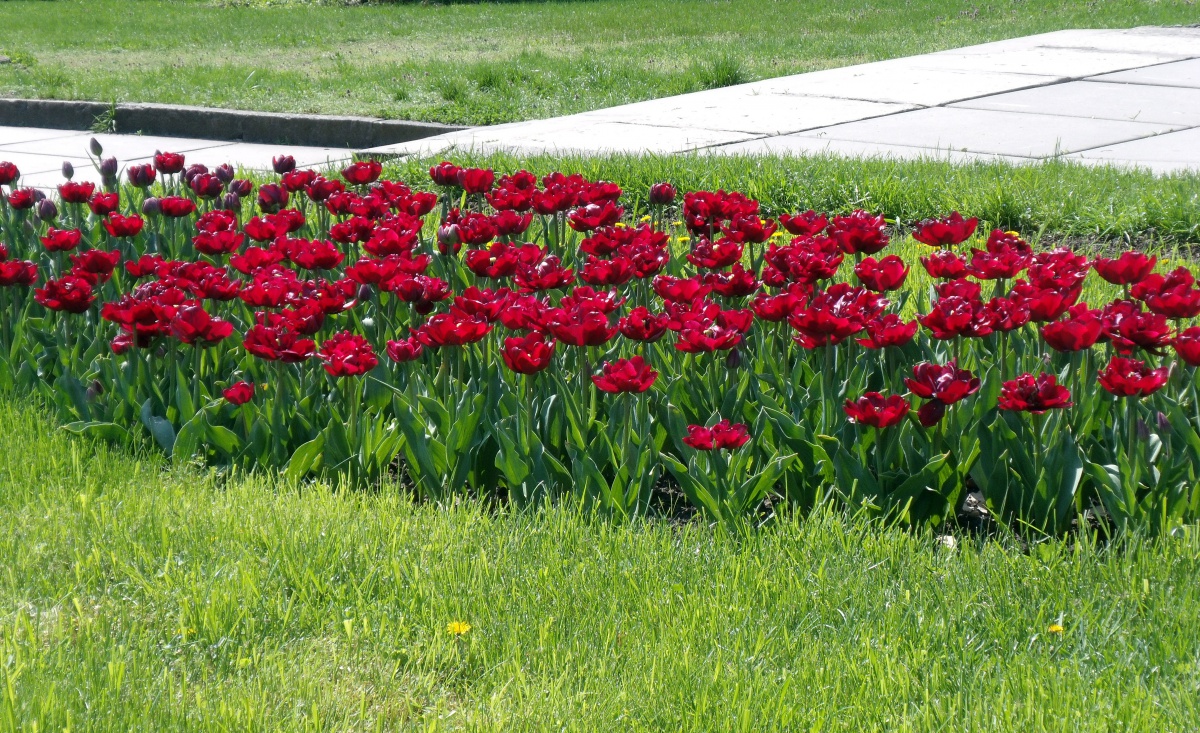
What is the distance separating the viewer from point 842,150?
7.43m

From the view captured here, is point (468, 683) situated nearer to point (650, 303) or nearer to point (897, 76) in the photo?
point (650, 303)

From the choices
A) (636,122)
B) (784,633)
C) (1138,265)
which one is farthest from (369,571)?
(636,122)

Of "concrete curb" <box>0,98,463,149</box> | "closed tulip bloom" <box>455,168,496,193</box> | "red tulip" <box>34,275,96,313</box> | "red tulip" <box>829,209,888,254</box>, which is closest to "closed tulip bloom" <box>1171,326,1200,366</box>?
"red tulip" <box>829,209,888,254</box>

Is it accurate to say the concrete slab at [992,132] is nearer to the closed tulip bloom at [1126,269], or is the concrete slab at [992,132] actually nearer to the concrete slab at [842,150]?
the concrete slab at [842,150]

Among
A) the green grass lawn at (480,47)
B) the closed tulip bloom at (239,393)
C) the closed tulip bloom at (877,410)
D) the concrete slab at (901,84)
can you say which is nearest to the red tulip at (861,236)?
the closed tulip bloom at (877,410)

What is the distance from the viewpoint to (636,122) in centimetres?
870

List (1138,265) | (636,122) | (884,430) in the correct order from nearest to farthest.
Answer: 1. (884,430)
2. (1138,265)
3. (636,122)

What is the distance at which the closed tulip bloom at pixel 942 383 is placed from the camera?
2.77m

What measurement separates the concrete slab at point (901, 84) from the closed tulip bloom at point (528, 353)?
21.6ft

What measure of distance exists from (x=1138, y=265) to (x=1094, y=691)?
1483 mm

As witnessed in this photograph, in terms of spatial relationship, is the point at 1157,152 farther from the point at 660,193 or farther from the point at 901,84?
the point at 660,193

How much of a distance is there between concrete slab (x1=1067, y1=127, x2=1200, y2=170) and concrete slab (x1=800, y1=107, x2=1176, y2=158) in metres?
0.12

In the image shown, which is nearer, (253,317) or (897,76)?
(253,317)

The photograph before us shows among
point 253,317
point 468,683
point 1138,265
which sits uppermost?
point 1138,265
